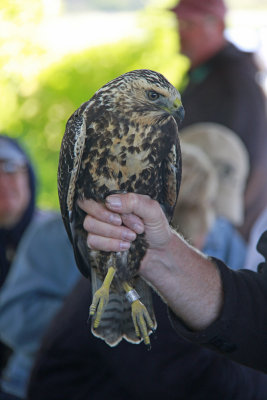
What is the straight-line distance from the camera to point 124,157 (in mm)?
993

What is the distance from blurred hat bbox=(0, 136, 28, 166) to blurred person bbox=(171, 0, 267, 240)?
2.44ft

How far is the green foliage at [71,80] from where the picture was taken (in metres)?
1.51

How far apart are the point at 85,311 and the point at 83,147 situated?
765 mm

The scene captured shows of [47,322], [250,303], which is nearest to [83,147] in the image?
[250,303]

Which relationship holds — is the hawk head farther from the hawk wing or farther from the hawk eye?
the hawk wing

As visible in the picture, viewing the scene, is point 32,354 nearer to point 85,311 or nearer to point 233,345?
point 85,311

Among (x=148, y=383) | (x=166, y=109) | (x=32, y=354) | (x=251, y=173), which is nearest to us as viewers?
(x=166, y=109)

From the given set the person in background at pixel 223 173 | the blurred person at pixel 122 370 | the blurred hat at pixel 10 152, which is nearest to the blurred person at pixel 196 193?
the person in background at pixel 223 173

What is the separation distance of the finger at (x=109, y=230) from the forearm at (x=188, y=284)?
18 cm

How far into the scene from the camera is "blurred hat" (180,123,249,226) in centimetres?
210

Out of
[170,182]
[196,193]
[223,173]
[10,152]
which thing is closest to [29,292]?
[10,152]

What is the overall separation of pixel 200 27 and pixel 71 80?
712 millimetres

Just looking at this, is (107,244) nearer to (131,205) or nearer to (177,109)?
(131,205)

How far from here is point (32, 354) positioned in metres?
2.08
